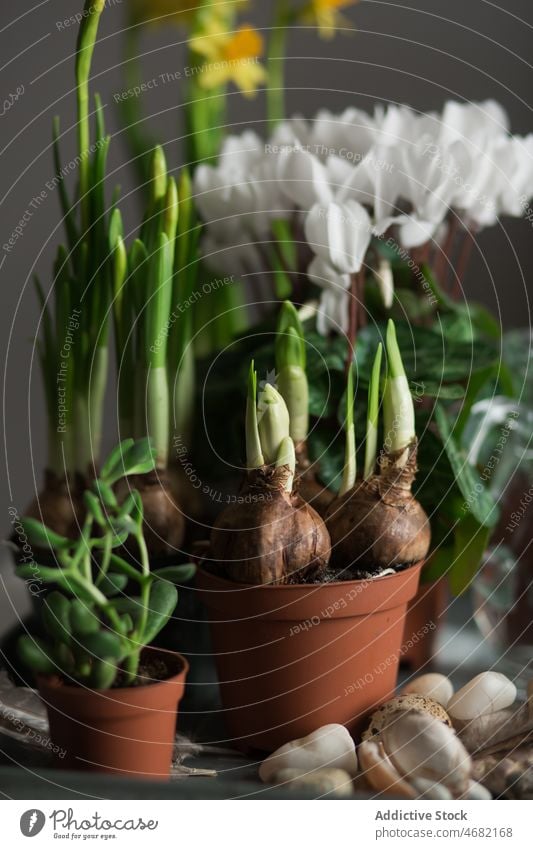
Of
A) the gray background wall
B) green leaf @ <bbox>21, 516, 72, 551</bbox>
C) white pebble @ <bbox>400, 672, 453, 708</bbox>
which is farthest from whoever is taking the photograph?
the gray background wall

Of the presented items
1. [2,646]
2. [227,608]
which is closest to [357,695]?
[227,608]

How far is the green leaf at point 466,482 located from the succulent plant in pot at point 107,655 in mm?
185

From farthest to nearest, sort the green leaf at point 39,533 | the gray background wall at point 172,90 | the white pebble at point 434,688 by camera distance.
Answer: the gray background wall at point 172,90 → the white pebble at point 434,688 → the green leaf at point 39,533

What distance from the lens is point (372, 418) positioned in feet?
1.31

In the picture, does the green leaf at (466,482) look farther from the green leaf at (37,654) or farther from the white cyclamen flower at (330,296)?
the green leaf at (37,654)

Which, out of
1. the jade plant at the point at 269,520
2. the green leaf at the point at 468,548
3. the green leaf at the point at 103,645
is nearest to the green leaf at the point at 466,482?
the green leaf at the point at 468,548

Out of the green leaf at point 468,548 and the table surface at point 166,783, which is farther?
the green leaf at point 468,548

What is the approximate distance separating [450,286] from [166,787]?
0.51 meters

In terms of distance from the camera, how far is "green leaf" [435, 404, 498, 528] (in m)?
0.46

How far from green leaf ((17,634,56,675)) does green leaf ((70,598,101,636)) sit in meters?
0.02

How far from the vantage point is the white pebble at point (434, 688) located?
1.36 feet

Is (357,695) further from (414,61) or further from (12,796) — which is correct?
(414,61)

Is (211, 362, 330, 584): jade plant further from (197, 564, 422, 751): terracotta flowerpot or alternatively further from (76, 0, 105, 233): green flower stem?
(76, 0, 105, 233): green flower stem

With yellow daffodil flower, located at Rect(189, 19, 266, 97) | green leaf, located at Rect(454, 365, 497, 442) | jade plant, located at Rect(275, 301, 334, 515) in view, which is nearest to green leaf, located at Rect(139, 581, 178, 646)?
jade plant, located at Rect(275, 301, 334, 515)
